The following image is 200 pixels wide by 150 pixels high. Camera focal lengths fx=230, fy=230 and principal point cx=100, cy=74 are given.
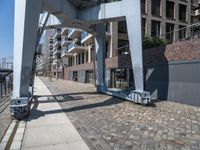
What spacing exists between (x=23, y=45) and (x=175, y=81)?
8.73 metres

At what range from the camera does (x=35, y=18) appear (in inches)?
396

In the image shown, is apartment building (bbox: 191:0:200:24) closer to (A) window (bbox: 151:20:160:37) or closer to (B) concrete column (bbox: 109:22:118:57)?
(A) window (bbox: 151:20:160:37)

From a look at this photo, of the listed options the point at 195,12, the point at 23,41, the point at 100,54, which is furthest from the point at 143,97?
the point at 195,12

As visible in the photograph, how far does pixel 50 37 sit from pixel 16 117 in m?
113

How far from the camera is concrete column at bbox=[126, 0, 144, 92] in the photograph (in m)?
12.8

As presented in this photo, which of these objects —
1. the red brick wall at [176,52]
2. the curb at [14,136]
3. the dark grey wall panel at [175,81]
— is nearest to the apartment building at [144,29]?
the red brick wall at [176,52]

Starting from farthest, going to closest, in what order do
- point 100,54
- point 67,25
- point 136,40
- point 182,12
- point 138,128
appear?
point 182,12 → point 100,54 → point 67,25 → point 136,40 → point 138,128

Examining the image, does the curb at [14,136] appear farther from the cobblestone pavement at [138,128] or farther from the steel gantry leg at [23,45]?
the cobblestone pavement at [138,128]

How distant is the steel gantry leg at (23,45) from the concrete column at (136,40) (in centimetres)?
542

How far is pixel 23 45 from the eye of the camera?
31.4ft

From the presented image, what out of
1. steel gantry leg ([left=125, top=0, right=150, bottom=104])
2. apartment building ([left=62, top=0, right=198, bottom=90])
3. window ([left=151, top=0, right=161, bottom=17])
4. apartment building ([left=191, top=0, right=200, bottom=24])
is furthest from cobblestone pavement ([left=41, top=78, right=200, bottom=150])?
apartment building ([left=191, top=0, right=200, bottom=24])

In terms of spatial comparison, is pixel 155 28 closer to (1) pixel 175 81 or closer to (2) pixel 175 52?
(2) pixel 175 52

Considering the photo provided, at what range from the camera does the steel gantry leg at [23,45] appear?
9.48 m

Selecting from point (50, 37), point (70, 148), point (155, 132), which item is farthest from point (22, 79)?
point (50, 37)
